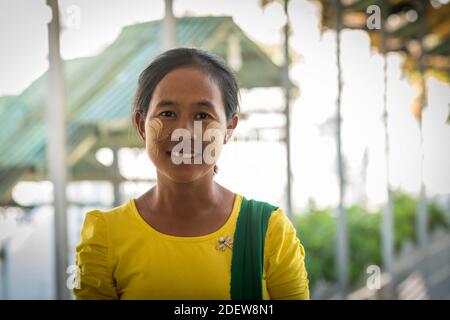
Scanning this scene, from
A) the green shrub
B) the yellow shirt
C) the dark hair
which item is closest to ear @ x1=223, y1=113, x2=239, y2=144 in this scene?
the dark hair

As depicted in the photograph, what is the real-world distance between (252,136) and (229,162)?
0.85 feet

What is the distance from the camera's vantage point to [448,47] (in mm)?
2438

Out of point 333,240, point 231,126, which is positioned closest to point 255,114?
point 231,126

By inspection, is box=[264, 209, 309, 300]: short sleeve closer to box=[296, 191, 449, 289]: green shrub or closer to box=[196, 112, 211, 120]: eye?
box=[196, 112, 211, 120]: eye

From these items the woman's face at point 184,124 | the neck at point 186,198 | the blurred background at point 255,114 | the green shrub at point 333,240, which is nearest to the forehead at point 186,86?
the woman's face at point 184,124

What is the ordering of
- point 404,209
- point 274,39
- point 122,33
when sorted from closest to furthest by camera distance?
point 122,33
point 274,39
point 404,209

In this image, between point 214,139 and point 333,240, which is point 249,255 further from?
point 333,240

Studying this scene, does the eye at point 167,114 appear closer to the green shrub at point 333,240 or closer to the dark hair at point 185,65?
the dark hair at point 185,65

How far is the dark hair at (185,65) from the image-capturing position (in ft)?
2.29

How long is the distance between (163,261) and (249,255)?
0.40ft

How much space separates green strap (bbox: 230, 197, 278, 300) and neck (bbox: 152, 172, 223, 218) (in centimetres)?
6

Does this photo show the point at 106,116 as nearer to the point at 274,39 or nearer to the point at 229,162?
the point at 229,162
